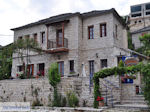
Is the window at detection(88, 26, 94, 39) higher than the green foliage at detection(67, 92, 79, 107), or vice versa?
the window at detection(88, 26, 94, 39)

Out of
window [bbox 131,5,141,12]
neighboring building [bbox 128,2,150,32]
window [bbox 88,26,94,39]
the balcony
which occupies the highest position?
window [bbox 131,5,141,12]

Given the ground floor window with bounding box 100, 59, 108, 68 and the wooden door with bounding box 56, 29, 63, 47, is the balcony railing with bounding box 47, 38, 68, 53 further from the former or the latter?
the ground floor window with bounding box 100, 59, 108, 68

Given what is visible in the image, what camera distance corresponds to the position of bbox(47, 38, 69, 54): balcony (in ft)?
61.6

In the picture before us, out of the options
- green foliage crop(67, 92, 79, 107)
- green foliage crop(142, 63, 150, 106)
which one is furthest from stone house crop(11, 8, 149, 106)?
green foliage crop(142, 63, 150, 106)

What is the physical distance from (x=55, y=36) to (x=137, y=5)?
56.7 m

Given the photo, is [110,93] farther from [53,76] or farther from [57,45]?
A: [57,45]

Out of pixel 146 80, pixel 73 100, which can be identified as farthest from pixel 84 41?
pixel 146 80

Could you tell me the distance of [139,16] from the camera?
221 ft

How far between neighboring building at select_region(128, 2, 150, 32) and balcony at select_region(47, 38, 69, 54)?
4532cm

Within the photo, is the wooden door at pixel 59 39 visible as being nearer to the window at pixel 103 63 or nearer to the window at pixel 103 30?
the window at pixel 103 30

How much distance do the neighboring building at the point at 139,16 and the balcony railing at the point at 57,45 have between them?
4533cm

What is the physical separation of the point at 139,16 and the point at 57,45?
54522mm

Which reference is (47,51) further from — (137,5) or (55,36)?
(137,5)

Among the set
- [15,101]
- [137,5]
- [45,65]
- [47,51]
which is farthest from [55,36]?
[137,5]
